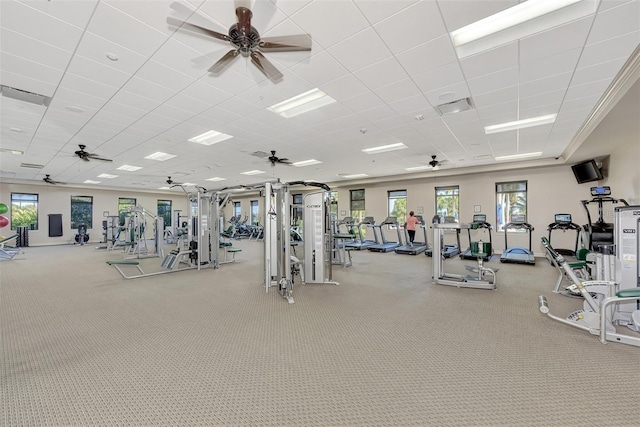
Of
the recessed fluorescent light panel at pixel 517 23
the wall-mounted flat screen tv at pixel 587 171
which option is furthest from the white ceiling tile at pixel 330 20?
the wall-mounted flat screen tv at pixel 587 171

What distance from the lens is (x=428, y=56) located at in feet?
10.2

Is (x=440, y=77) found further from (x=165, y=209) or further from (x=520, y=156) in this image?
(x=165, y=209)

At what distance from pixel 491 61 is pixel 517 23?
51cm

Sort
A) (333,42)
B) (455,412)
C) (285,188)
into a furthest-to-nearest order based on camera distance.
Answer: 1. (285,188)
2. (333,42)
3. (455,412)

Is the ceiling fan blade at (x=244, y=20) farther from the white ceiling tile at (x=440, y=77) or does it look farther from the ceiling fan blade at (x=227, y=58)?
the white ceiling tile at (x=440, y=77)

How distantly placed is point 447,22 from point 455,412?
338cm

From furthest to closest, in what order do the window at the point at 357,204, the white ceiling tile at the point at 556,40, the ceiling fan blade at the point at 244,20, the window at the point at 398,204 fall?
the window at the point at 357,204, the window at the point at 398,204, the white ceiling tile at the point at 556,40, the ceiling fan blade at the point at 244,20

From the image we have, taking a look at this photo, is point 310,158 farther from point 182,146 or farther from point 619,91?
point 619,91

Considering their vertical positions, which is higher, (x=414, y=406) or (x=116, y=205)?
(x=116, y=205)

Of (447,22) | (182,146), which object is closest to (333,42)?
(447,22)

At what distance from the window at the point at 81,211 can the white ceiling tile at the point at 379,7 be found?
59.4 feet

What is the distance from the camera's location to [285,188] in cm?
522

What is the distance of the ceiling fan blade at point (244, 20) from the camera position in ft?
7.04

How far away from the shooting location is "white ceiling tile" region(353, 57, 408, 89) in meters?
3.26
